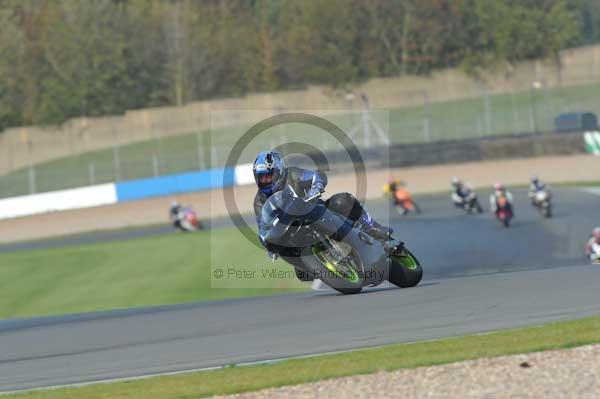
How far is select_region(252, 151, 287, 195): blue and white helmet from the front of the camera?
10.9m

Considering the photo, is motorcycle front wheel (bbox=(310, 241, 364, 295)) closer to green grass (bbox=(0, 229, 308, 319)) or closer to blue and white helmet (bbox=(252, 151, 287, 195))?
blue and white helmet (bbox=(252, 151, 287, 195))

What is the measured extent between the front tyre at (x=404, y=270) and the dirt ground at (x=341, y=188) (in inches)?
932

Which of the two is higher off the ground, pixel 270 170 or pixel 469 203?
pixel 270 170

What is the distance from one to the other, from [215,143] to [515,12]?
18.5m

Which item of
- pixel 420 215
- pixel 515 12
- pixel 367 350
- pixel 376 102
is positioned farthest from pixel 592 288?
pixel 515 12

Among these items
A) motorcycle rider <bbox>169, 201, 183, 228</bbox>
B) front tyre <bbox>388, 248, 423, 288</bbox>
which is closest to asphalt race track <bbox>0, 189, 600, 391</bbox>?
front tyre <bbox>388, 248, 423, 288</bbox>

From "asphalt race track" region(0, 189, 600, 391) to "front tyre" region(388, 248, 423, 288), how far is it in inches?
6.5

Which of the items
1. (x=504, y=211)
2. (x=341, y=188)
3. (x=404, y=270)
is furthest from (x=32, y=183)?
(x=404, y=270)

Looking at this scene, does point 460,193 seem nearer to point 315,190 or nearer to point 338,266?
point 338,266

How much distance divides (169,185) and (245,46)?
1936 centimetres

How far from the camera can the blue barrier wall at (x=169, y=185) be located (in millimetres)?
39688

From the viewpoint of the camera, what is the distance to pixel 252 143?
1647 inches

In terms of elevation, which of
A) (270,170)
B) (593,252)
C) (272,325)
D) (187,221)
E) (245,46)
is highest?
(245,46)

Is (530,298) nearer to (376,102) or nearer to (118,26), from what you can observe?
(376,102)
